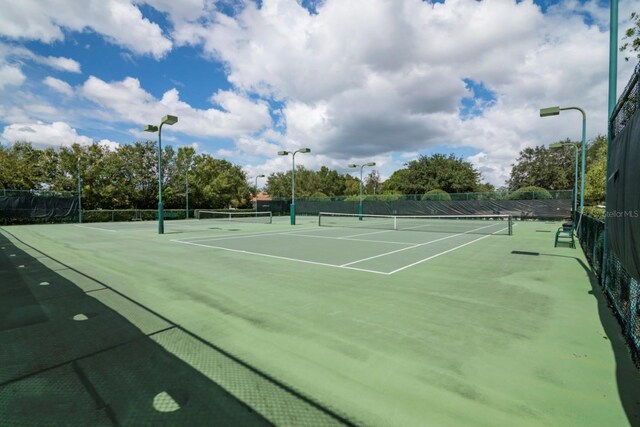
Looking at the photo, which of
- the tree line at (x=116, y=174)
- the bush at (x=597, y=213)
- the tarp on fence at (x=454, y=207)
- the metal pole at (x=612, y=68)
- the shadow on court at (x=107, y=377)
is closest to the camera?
the shadow on court at (x=107, y=377)

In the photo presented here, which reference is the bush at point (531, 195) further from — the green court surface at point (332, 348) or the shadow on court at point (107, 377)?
the shadow on court at point (107, 377)

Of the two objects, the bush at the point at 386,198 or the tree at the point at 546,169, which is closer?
the bush at the point at 386,198

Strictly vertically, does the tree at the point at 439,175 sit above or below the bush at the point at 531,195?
above

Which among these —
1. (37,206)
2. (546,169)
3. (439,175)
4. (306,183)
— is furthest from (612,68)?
(306,183)

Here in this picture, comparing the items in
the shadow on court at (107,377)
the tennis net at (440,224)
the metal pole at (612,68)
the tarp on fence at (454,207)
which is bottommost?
the tennis net at (440,224)

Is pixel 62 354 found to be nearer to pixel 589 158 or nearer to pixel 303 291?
pixel 303 291

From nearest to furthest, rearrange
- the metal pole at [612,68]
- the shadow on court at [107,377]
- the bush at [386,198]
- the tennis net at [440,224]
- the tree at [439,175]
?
the shadow on court at [107,377]
the metal pole at [612,68]
the tennis net at [440,224]
the bush at [386,198]
the tree at [439,175]

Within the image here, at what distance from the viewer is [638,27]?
11.0m

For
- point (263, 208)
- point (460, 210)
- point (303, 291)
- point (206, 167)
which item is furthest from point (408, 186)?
point (303, 291)

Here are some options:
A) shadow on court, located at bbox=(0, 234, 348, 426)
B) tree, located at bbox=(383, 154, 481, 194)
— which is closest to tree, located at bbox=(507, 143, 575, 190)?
tree, located at bbox=(383, 154, 481, 194)

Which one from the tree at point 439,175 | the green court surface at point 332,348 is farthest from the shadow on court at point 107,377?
the tree at point 439,175

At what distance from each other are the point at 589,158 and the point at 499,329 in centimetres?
7297

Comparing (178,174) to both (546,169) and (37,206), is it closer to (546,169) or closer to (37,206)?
(37,206)

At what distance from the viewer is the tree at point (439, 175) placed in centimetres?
5078
